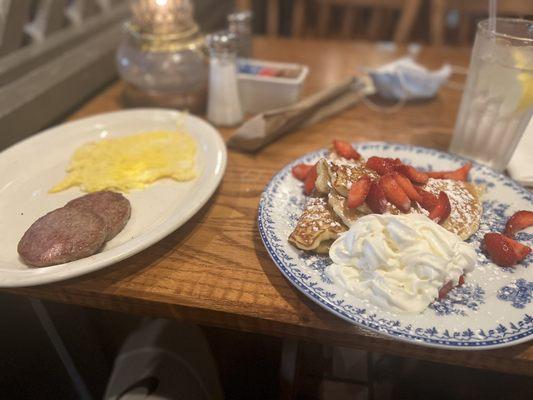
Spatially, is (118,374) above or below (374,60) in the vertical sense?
below

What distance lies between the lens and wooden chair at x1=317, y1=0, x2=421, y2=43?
7.38 ft

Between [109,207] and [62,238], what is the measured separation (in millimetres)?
122

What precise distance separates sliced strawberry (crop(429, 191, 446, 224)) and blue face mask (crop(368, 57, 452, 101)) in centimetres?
77

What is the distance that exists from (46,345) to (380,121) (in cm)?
121

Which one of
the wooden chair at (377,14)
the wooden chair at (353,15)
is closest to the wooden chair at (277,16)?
the wooden chair at (353,15)

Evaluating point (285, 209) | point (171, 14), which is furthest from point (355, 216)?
point (171, 14)

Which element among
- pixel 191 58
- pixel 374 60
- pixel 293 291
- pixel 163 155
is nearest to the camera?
pixel 293 291

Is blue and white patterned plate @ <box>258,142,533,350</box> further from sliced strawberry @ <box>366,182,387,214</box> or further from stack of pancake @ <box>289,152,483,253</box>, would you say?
sliced strawberry @ <box>366,182,387,214</box>

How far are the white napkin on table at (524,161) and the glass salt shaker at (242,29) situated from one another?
102cm

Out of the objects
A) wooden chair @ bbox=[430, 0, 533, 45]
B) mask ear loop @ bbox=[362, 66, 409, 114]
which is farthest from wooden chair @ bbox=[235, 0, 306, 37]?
mask ear loop @ bbox=[362, 66, 409, 114]

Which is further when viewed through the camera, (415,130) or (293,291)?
(415,130)

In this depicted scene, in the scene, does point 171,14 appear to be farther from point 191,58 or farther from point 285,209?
point 285,209

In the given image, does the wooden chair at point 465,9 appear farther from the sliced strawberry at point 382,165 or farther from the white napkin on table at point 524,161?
the sliced strawberry at point 382,165

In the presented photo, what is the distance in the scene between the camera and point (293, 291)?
0.74 meters
